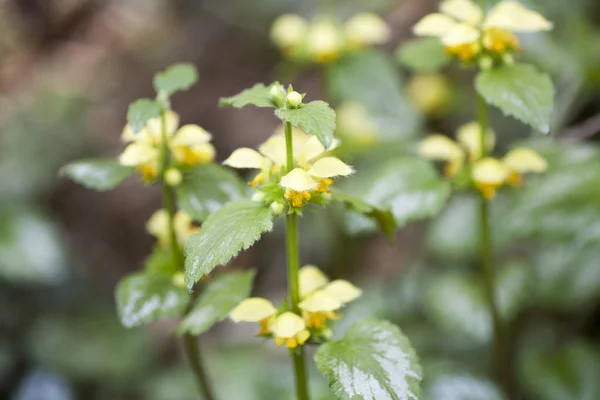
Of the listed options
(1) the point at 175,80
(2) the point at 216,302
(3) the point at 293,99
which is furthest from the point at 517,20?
(2) the point at 216,302

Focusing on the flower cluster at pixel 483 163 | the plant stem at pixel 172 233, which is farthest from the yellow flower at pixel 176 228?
the flower cluster at pixel 483 163

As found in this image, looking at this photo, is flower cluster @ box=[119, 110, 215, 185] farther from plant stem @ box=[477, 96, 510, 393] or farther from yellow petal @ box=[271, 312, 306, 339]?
plant stem @ box=[477, 96, 510, 393]

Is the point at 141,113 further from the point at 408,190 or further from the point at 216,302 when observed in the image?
the point at 408,190

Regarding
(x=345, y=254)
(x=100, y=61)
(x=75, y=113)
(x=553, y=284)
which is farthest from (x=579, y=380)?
(x=100, y=61)

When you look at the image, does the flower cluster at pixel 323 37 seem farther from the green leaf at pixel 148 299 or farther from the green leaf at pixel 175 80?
the green leaf at pixel 148 299

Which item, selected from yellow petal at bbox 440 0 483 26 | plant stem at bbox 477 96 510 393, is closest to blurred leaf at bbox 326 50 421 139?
plant stem at bbox 477 96 510 393

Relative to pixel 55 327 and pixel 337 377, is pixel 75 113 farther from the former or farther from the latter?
pixel 337 377
